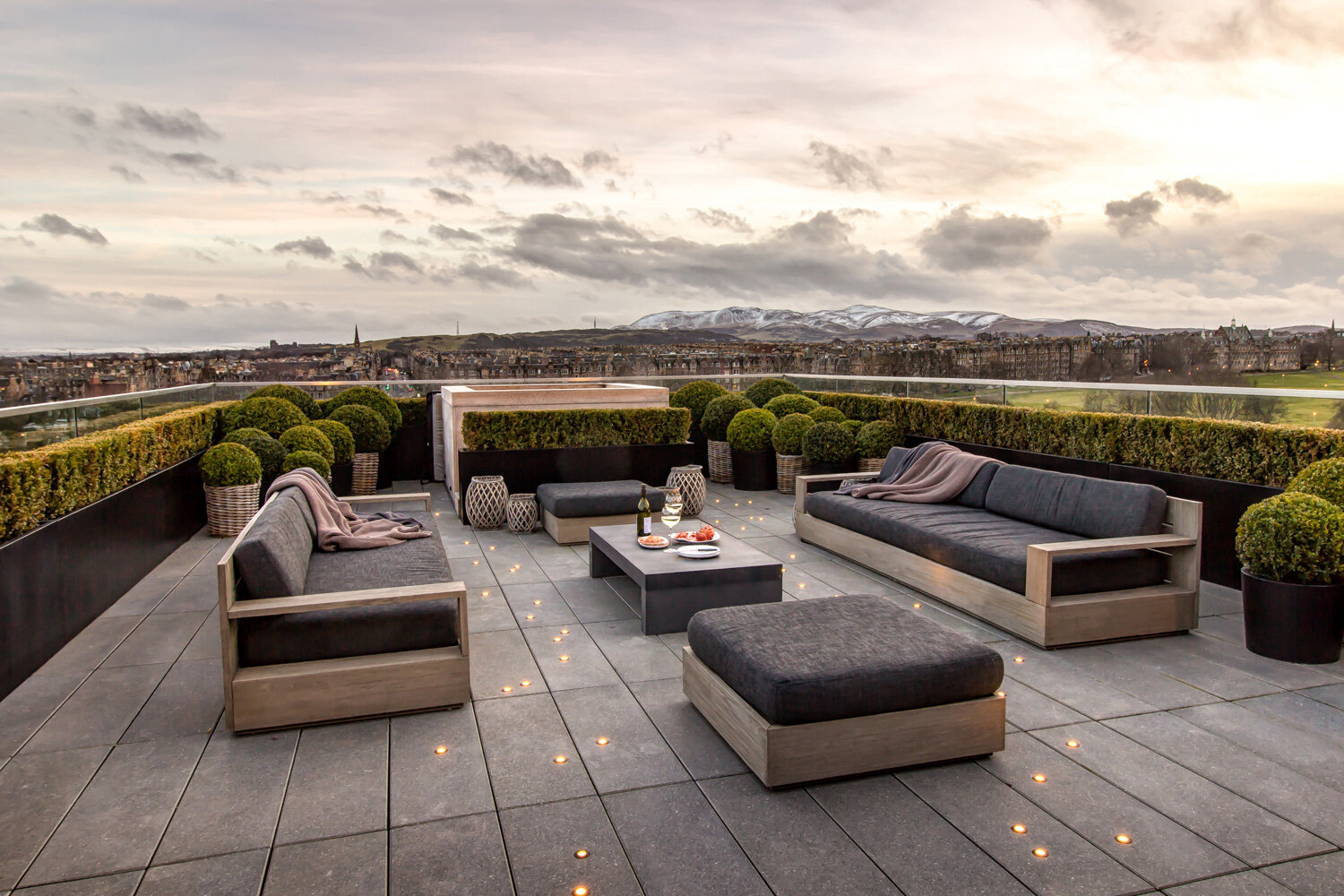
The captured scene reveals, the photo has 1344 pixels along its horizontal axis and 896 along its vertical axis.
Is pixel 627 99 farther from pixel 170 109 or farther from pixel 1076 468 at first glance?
pixel 1076 468

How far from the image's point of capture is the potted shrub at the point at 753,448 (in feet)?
31.9

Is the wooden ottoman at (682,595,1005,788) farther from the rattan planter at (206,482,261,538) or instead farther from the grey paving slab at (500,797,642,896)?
the rattan planter at (206,482,261,538)

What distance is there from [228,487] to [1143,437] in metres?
7.99

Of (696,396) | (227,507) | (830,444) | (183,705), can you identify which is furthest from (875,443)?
(183,705)

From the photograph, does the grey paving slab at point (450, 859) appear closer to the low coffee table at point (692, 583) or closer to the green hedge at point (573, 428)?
the low coffee table at point (692, 583)

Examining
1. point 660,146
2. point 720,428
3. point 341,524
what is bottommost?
point 341,524

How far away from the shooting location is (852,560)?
6270 mm

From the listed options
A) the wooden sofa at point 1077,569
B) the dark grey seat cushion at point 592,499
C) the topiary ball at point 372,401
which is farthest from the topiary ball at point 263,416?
the wooden sofa at point 1077,569

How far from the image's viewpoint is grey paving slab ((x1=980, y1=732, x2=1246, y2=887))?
2.41m

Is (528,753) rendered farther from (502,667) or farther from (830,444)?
(830,444)

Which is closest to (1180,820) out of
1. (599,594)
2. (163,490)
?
(599,594)

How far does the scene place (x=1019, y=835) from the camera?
258 cm

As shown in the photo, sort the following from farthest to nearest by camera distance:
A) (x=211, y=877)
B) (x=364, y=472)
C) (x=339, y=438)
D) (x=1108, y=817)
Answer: (x=364, y=472), (x=339, y=438), (x=1108, y=817), (x=211, y=877)

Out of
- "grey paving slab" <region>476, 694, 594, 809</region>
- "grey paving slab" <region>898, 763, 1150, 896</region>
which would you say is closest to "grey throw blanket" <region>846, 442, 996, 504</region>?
"grey paving slab" <region>898, 763, 1150, 896</region>
